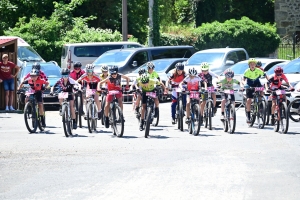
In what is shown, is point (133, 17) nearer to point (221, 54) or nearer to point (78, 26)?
point (78, 26)

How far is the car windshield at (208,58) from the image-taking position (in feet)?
98.7

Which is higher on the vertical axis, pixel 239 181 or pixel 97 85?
pixel 97 85

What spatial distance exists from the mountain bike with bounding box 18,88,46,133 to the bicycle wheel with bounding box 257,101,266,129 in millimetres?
5050

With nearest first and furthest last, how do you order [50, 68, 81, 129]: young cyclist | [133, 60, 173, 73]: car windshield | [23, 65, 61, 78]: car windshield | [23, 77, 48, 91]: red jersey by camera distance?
1. [50, 68, 81, 129]: young cyclist
2. [23, 77, 48, 91]: red jersey
3. [23, 65, 61, 78]: car windshield
4. [133, 60, 173, 73]: car windshield

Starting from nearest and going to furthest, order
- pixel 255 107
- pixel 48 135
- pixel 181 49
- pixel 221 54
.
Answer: pixel 48 135, pixel 255 107, pixel 221 54, pixel 181 49

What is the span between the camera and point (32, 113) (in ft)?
65.2

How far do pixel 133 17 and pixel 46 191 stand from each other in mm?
38331

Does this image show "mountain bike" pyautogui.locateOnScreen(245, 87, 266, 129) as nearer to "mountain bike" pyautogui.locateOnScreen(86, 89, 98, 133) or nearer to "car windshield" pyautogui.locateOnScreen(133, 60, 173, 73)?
"mountain bike" pyautogui.locateOnScreen(86, 89, 98, 133)

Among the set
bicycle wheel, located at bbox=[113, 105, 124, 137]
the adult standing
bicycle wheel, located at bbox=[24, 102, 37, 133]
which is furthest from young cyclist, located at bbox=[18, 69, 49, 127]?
the adult standing

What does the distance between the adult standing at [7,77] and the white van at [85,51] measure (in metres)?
8.76

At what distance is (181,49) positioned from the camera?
3425cm

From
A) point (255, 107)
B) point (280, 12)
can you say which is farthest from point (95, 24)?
point (255, 107)

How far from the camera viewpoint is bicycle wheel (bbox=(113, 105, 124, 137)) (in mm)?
18719

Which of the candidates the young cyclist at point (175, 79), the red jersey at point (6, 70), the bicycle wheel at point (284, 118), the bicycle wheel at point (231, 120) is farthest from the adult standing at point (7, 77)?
the bicycle wheel at point (284, 118)
